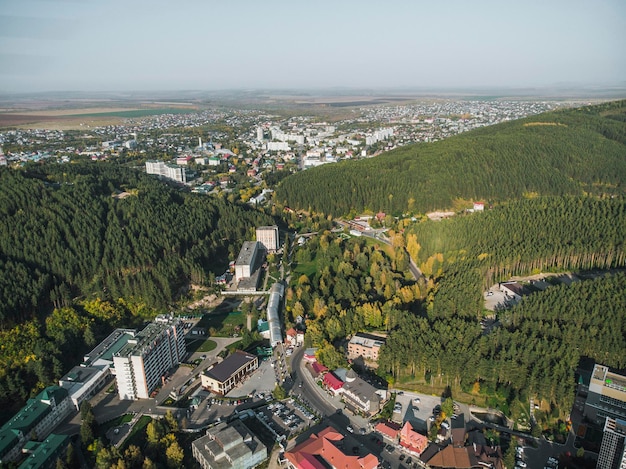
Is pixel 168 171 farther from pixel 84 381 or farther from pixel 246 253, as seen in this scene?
pixel 84 381

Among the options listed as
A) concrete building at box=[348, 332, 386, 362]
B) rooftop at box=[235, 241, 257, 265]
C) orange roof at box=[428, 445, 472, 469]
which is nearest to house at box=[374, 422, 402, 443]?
orange roof at box=[428, 445, 472, 469]

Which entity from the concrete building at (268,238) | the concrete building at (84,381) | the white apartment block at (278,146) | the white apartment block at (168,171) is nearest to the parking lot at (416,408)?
the concrete building at (84,381)

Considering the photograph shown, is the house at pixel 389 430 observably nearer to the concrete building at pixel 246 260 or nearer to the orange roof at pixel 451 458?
the orange roof at pixel 451 458

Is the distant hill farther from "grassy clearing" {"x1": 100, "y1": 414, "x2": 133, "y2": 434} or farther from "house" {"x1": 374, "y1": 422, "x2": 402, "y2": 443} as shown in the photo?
"grassy clearing" {"x1": 100, "y1": 414, "x2": 133, "y2": 434}

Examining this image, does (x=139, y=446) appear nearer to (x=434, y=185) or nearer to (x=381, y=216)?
(x=381, y=216)

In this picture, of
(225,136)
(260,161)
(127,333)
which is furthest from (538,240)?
(225,136)

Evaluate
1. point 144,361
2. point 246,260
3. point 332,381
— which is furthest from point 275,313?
point 144,361
